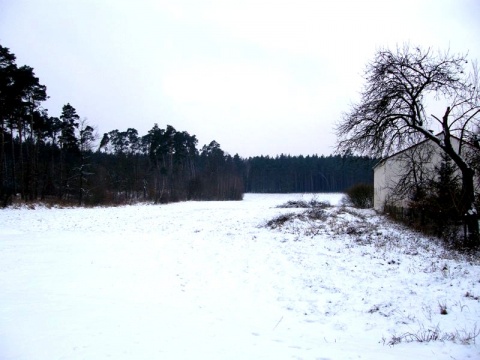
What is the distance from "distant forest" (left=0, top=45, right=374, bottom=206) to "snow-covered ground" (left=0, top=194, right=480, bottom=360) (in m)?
7.14

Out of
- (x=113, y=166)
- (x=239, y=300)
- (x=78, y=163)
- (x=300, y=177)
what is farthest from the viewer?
(x=300, y=177)

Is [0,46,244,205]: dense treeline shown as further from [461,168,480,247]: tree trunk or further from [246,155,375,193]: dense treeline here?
[461,168,480,247]: tree trunk

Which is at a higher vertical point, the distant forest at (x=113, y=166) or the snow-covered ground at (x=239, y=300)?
the distant forest at (x=113, y=166)

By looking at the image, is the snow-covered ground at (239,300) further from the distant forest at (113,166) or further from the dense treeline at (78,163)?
the dense treeline at (78,163)

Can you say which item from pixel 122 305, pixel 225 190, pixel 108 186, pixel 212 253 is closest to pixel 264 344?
pixel 122 305

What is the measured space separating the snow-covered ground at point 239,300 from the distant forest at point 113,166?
714 centimetres

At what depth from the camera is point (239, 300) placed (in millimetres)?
7324

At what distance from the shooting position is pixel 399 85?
13656 millimetres

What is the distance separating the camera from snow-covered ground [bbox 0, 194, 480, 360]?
4.80 metres

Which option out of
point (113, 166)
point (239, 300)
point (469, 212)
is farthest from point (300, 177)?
point (239, 300)

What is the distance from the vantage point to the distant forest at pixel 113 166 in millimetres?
30778

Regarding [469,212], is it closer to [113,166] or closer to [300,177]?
[113,166]

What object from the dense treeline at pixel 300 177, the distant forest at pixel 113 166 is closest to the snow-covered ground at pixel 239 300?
the distant forest at pixel 113 166

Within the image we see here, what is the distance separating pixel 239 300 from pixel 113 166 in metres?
52.2
